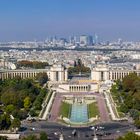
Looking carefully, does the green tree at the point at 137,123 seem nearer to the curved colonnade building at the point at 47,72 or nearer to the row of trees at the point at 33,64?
the curved colonnade building at the point at 47,72

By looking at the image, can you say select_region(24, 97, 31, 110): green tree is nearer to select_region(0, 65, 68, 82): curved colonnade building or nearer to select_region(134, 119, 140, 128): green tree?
select_region(134, 119, 140, 128): green tree

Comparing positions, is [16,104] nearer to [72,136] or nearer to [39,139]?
[72,136]

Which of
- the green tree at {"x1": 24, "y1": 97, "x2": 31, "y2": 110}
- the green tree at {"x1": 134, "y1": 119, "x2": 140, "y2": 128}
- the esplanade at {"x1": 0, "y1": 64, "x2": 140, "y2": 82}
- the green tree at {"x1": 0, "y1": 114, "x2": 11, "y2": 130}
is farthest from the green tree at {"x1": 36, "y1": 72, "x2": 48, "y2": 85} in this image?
the green tree at {"x1": 134, "y1": 119, "x2": 140, "y2": 128}

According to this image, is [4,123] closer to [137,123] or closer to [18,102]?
[137,123]

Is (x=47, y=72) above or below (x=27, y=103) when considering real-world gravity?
above

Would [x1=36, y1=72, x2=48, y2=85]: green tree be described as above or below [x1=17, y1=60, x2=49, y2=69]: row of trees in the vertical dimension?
below

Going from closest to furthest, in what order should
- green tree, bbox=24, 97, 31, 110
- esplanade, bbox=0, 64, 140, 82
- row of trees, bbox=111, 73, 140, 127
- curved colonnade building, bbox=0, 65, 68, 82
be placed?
1. row of trees, bbox=111, 73, 140, 127
2. green tree, bbox=24, 97, 31, 110
3. esplanade, bbox=0, 64, 140, 82
4. curved colonnade building, bbox=0, 65, 68, 82

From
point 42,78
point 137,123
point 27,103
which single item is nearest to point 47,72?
point 42,78

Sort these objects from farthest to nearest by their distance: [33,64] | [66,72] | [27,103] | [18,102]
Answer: [33,64] → [66,72] → [18,102] → [27,103]

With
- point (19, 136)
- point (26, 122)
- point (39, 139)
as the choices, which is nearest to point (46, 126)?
point (26, 122)
